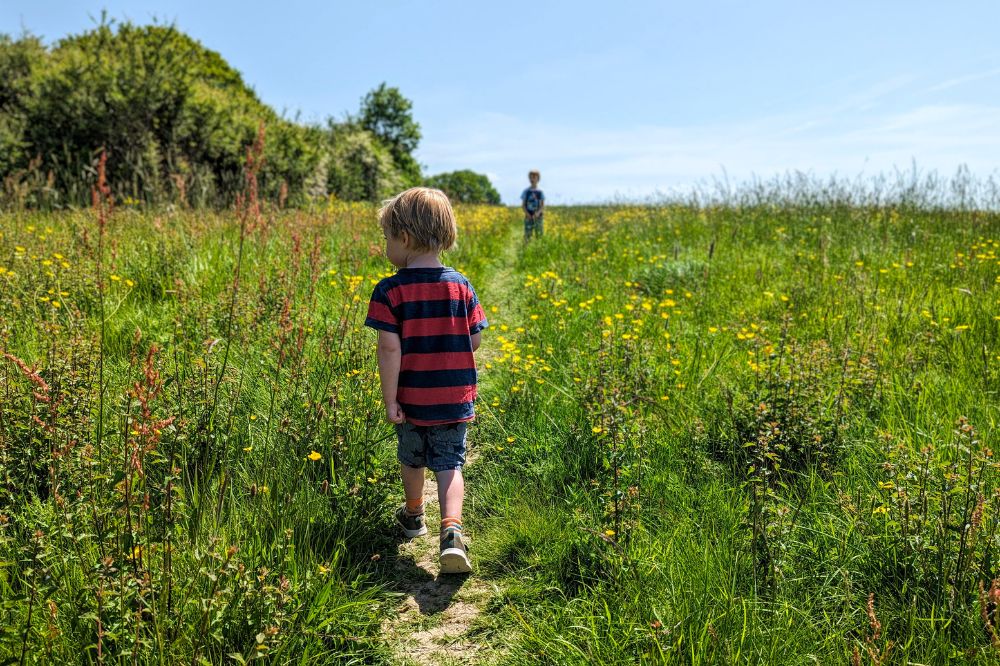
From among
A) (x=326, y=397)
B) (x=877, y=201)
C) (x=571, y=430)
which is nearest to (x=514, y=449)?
(x=571, y=430)

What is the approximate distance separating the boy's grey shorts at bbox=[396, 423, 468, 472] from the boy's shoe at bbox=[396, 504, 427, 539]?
276 millimetres

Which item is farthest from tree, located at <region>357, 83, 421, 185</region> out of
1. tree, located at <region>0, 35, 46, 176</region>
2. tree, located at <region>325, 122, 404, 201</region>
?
tree, located at <region>0, 35, 46, 176</region>

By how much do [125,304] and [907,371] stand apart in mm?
6098

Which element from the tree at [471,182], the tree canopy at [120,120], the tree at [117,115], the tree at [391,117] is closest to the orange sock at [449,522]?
the tree canopy at [120,120]

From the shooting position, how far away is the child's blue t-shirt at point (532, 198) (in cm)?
1230

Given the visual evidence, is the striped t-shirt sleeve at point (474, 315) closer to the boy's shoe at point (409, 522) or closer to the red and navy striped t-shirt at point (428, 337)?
the red and navy striped t-shirt at point (428, 337)

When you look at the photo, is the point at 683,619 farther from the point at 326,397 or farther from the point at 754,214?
the point at 754,214

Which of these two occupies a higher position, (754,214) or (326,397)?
(754,214)

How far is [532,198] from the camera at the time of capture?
12.3 metres

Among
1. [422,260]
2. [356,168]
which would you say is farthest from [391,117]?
[422,260]

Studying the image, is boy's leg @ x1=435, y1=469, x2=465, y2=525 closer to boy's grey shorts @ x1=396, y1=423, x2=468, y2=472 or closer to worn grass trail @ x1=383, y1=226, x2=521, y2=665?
boy's grey shorts @ x1=396, y1=423, x2=468, y2=472

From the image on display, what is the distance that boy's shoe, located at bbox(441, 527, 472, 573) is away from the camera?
265cm

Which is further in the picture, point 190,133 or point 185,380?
point 190,133

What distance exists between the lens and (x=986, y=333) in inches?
190
